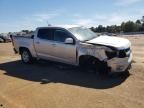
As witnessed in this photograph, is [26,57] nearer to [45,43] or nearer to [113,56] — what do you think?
[45,43]

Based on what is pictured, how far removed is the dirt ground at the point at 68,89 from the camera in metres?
6.42

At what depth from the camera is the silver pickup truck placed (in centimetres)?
834

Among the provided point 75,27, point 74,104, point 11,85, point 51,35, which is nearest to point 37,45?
point 51,35

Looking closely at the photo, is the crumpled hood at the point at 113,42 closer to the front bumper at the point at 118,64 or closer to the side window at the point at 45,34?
the front bumper at the point at 118,64

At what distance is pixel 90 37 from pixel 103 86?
2.68 meters

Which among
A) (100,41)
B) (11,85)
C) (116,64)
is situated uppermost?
(100,41)

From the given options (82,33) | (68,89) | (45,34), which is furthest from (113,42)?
(45,34)

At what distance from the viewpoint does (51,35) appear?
10672mm

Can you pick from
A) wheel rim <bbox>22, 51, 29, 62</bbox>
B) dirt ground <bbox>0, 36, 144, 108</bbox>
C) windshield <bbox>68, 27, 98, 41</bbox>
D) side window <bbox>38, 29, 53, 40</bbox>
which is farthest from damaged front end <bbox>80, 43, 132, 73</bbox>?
wheel rim <bbox>22, 51, 29, 62</bbox>

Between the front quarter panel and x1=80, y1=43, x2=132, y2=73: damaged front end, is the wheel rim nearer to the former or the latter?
the front quarter panel

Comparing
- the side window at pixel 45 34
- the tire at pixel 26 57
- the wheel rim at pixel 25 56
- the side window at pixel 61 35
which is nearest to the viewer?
the side window at pixel 61 35

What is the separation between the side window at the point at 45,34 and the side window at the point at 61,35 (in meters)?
0.33

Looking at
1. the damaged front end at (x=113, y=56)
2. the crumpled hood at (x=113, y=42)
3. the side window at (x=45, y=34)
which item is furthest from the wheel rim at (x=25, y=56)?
the damaged front end at (x=113, y=56)

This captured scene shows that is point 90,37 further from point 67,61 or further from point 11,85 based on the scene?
point 11,85
